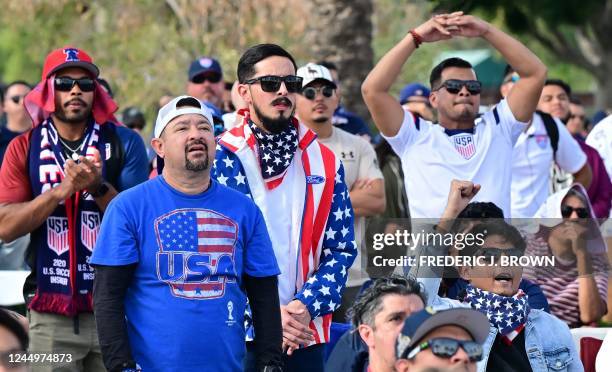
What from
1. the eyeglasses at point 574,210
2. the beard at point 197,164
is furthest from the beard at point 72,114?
the eyeglasses at point 574,210

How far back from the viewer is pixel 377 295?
586 cm

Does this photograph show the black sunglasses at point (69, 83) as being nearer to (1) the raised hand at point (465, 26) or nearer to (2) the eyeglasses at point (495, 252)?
(1) the raised hand at point (465, 26)

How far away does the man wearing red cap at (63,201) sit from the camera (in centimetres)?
694

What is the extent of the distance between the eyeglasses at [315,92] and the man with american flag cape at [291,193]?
2.20m

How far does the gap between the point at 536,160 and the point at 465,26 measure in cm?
212

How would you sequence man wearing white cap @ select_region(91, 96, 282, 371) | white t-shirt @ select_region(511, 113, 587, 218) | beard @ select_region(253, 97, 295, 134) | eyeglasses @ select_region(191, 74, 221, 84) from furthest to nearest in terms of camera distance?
eyeglasses @ select_region(191, 74, 221, 84) → white t-shirt @ select_region(511, 113, 587, 218) → beard @ select_region(253, 97, 295, 134) → man wearing white cap @ select_region(91, 96, 282, 371)

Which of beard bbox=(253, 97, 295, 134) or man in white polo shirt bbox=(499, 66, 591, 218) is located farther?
man in white polo shirt bbox=(499, 66, 591, 218)

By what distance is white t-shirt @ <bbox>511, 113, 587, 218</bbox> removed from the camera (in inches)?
364

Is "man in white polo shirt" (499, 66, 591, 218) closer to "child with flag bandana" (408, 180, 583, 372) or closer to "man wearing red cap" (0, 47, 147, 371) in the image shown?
"child with flag bandana" (408, 180, 583, 372)

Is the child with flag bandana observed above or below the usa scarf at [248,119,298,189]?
below

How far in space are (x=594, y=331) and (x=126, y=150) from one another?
2.75 meters

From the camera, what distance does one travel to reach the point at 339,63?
14.8 meters

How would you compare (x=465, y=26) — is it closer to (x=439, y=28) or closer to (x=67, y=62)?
(x=439, y=28)

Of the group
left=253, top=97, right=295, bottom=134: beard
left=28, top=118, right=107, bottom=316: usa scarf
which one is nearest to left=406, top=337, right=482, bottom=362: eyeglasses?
left=253, top=97, right=295, bottom=134: beard
